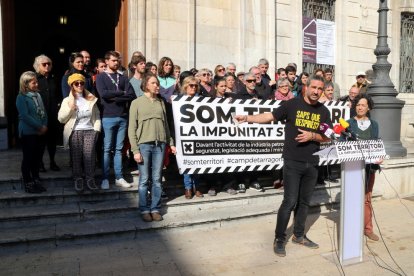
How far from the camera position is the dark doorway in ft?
44.5

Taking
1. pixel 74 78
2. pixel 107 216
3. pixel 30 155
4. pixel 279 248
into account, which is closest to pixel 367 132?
pixel 279 248

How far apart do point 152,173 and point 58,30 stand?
10.9 meters

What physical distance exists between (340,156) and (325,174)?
13.8 feet

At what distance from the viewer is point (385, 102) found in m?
8.46

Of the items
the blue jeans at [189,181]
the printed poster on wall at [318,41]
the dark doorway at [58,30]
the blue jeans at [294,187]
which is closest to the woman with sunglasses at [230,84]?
the blue jeans at [189,181]

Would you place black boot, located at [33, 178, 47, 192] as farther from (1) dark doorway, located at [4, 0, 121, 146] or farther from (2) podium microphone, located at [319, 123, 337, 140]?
(1) dark doorway, located at [4, 0, 121, 146]

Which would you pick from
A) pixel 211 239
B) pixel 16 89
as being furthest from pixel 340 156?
pixel 16 89

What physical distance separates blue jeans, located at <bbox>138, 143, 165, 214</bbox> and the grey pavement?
1.27ft

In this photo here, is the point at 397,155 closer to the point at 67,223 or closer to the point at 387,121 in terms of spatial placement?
the point at 387,121

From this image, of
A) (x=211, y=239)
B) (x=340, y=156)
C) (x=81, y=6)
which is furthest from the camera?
(x=81, y=6)

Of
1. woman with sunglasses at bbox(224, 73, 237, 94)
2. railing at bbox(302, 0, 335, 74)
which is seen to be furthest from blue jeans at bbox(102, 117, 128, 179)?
railing at bbox(302, 0, 335, 74)

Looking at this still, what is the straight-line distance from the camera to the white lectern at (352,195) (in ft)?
15.3

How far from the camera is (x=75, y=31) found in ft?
48.8

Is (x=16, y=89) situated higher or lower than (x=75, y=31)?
lower
